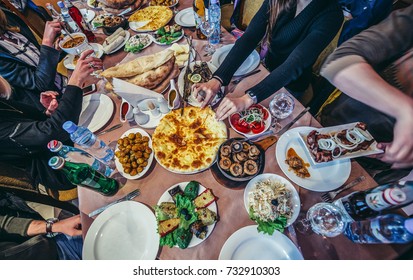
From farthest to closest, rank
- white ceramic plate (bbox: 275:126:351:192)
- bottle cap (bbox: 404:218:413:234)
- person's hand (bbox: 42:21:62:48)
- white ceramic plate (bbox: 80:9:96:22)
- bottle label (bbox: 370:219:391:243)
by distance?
white ceramic plate (bbox: 80:9:96:22) < person's hand (bbox: 42:21:62:48) < white ceramic plate (bbox: 275:126:351:192) < bottle label (bbox: 370:219:391:243) < bottle cap (bbox: 404:218:413:234)

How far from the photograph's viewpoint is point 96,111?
5.46 ft

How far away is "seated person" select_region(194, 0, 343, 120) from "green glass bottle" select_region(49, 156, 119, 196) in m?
0.88

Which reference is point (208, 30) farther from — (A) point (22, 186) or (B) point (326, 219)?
(A) point (22, 186)

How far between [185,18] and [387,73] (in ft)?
6.44

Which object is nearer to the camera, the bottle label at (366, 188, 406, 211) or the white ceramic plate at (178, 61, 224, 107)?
the bottle label at (366, 188, 406, 211)

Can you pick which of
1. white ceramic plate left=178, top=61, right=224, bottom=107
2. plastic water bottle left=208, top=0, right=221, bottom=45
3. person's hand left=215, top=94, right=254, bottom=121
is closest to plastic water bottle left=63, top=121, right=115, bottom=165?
white ceramic plate left=178, top=61, right=224, bottom=107

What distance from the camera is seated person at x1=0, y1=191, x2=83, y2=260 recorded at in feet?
4.44

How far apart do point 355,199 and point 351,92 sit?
2.02 ft

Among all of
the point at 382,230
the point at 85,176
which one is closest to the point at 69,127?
the point at 85,176

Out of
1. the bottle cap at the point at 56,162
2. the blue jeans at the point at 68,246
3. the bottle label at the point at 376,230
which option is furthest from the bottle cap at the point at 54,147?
the bottle label at the point at 376,230

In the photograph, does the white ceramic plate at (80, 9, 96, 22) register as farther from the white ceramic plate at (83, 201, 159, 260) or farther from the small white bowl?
the white ceramic plate at (83, 201, 159, 260)

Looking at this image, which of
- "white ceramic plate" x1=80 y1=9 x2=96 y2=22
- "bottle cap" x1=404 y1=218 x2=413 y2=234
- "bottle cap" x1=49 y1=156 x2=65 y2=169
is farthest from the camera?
"white ceramic plate" x1=80 y1=9 x2=96 y2=22
